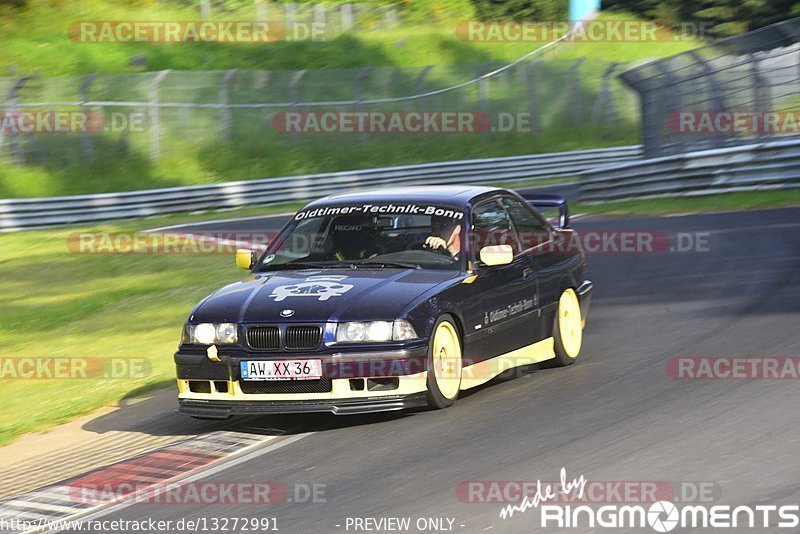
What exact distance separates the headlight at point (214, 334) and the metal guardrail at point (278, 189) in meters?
21.0

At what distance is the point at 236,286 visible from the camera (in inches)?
356

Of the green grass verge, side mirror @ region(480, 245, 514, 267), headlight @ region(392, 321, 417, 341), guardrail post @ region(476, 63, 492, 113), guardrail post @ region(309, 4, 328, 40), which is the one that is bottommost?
the green grass verge

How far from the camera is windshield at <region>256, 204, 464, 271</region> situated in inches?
360

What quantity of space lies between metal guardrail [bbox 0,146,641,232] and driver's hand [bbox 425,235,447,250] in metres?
20.8

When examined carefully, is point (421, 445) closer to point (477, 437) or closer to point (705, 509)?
point (477, 437)

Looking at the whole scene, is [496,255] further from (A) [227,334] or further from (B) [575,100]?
(B) [575,100]

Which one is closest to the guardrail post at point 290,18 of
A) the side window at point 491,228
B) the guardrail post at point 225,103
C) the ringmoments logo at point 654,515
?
the guardrail post at point 225,103

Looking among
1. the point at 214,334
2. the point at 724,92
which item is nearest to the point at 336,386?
the point at 214,334

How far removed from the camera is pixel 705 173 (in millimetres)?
22422

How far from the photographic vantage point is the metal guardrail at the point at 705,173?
70.3 feet

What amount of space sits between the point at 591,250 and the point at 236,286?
863cm

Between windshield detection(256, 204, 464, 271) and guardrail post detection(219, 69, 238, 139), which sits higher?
guardrail post detection(219, 69, 238, 139)

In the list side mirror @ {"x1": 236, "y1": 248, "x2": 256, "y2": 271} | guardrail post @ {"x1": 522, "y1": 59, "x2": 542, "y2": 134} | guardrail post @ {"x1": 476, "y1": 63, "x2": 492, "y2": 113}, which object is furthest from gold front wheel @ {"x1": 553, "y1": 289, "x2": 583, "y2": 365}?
guardrail post @ {"x1": 522, "y1": 59, "x2": 542, "y2": 134}

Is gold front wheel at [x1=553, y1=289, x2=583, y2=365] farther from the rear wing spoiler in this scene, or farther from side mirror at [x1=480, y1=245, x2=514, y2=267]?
side mirror at [x1=480, y1=245, x2=514, y2=267]
